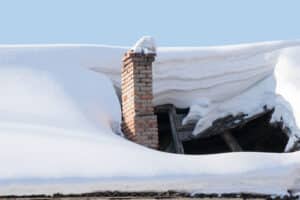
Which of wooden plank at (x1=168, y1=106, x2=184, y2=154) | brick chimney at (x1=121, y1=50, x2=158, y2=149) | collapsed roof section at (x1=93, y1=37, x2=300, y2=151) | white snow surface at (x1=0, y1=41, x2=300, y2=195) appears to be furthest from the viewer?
collapsed roof section at (x1=93, y1=37, x2=300, y2=151)

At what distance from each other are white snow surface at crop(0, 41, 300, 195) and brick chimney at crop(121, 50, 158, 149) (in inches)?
8.4

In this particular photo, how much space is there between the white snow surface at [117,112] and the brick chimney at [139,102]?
213 millimetres

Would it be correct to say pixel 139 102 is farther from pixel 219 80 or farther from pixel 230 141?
pixel 219 80

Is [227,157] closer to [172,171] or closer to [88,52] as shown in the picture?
[172,171]

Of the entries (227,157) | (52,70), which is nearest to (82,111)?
(52,70)

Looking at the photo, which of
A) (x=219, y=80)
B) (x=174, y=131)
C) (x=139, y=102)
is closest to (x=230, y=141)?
(x=174, y=131)

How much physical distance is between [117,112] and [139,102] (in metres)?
0.42

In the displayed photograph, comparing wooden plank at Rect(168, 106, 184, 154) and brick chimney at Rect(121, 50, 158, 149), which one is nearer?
brick chimney at Rect(121, 50, 158, 149)

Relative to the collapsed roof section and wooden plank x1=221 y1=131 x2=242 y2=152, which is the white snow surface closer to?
the collapsed roof section

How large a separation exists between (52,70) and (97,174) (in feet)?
12.2

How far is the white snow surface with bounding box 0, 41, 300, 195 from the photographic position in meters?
10.4

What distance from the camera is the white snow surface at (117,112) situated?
10.4 m

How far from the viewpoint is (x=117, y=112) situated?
13188 millimetres

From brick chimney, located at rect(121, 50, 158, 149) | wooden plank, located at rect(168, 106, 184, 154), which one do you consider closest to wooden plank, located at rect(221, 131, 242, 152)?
wooden plank, located at rect(168, 106, 184, 154)
